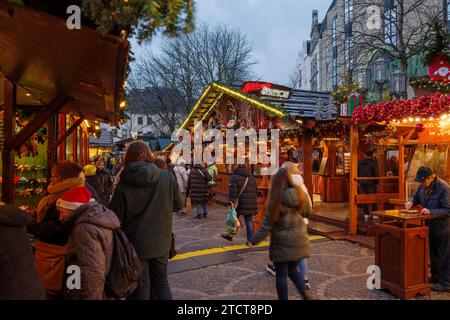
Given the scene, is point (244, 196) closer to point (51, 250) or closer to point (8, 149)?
point (8, 149)

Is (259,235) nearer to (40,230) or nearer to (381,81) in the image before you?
(40,230)

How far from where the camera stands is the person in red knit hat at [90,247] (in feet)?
8.73

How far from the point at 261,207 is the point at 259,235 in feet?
20.2

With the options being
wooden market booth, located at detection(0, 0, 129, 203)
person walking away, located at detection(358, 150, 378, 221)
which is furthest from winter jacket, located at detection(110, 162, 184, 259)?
person walking away, located at detection(358, 150, 378, 221)

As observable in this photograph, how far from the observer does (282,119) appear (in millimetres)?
10633

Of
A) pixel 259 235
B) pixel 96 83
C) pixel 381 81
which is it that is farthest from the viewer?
pixel 381 81

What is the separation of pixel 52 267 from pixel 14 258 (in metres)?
0.94

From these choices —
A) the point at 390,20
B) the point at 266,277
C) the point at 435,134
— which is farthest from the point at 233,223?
the point at 390,20

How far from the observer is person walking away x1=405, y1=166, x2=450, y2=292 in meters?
5.17

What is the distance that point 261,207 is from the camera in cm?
1020

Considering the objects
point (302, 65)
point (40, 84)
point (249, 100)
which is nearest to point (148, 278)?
point (40, 84)

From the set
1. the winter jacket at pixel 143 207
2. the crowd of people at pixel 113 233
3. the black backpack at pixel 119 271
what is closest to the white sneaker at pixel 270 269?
the crowd of people at pixel 113 233

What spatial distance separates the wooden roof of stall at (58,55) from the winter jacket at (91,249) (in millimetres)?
1382

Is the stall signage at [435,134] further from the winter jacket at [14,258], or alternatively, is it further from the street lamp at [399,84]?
the street lamp at [399,84]
